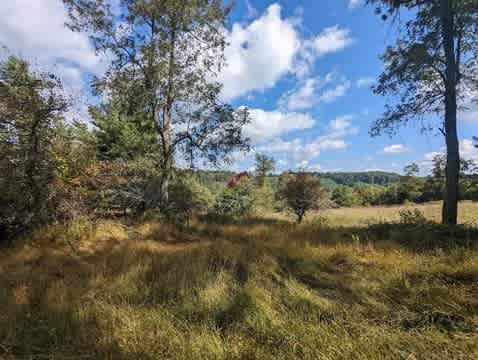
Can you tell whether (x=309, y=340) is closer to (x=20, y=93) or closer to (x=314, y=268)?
(x=314, y=268)

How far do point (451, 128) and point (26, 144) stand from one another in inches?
439

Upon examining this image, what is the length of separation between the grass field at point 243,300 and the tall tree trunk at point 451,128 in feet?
7.53

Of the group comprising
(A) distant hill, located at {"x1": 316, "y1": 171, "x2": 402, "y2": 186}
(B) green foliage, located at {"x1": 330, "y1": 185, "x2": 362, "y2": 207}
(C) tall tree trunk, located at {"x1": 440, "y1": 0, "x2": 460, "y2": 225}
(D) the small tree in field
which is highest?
(A) distant hill, located at {"x1": 316, "y1": 171, "x2": 402, "y2": 186}

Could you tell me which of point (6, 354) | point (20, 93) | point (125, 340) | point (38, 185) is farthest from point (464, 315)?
point (20, 93)

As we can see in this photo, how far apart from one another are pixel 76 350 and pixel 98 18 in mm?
8432

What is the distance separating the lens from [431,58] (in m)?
5.62

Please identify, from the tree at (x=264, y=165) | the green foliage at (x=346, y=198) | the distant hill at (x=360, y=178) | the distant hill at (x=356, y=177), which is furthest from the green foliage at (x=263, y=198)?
the distant hill at (x=356, y=177)

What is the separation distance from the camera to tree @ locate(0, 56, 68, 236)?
4.24m

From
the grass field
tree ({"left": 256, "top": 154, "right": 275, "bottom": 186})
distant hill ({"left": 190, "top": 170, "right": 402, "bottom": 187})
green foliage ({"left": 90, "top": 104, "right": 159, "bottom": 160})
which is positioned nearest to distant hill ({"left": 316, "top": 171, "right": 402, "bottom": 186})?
distant hill ({"left": 190, "top": 170, "right": 402, "bottom": 187})

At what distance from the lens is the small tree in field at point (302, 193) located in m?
14.3

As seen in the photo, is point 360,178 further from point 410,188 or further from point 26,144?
point 26,144

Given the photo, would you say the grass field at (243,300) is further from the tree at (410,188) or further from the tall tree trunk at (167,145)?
the tree at (410,188)

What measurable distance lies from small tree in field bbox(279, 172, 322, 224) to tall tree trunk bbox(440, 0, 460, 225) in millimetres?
8259

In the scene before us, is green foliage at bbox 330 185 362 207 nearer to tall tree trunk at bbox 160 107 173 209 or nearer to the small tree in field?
the small tree in field
